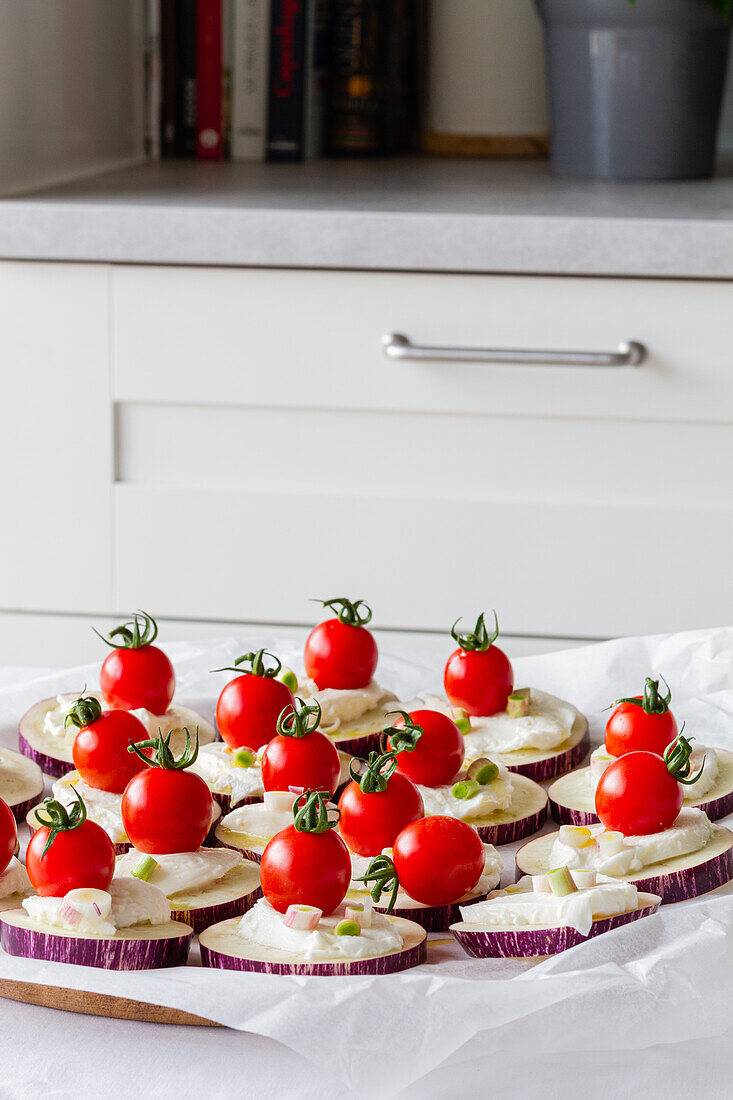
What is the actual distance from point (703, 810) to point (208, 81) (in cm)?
167

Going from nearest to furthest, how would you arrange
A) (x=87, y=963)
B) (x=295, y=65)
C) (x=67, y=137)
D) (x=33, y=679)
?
(x=87, y=963) → (x=33, y=679) → (x=67, y=137) → (x=295, y=65)

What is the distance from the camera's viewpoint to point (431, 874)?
0.74 m

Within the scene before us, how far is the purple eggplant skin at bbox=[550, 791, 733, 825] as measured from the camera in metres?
0.89

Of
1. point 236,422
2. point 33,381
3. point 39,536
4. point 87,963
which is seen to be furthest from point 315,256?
point 87,963

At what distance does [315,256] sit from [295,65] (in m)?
0.71

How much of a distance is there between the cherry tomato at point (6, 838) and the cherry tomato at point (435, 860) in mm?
209

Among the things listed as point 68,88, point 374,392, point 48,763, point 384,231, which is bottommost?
point 48,763

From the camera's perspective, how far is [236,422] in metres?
1.63

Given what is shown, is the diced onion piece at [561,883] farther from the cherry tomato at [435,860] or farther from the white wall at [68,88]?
the white wall at [68,88]

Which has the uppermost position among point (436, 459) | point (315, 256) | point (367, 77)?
point (367, 77)

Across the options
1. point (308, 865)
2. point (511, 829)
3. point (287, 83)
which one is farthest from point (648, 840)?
point (287, 83)

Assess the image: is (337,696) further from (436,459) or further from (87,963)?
(436,459)

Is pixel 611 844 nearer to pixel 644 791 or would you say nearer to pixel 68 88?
pixel 644 791

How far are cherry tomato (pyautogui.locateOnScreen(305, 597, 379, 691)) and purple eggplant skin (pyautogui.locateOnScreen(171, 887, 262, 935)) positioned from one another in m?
0.29
